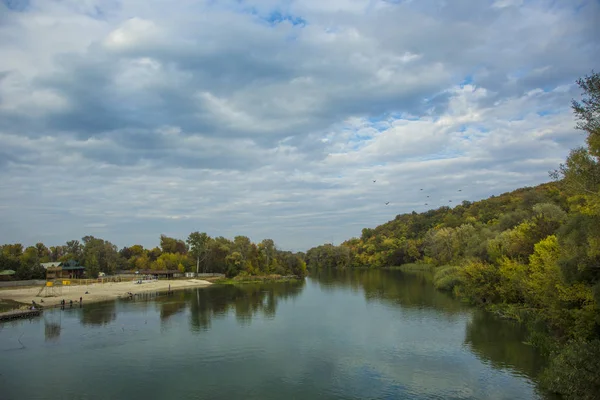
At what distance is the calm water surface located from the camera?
23.6 m

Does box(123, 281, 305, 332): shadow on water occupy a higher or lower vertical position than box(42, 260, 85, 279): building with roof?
lower

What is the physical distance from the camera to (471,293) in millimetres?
51781

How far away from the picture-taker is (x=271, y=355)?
101 ft

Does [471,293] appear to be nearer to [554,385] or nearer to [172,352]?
[554,385]

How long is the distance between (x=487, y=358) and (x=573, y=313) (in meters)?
7.01

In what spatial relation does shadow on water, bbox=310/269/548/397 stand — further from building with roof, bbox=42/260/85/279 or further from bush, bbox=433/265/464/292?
building with roof, bbox=42/260/85/279

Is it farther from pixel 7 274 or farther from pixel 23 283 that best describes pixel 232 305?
pixel 7 274

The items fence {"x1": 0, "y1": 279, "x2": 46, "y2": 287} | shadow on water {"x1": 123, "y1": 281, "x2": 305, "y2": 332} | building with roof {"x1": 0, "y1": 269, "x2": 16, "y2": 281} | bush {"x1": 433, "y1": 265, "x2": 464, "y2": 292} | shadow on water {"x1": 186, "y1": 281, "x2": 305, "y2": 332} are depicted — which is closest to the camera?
shadow on water {"x1": 186, "y1": 281, "x2": 305, "y2": 332}

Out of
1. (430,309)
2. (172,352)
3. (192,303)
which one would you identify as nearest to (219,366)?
(172,352)

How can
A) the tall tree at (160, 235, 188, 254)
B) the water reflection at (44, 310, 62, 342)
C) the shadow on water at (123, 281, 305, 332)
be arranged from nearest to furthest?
1. the water reflection at (44, 310, 62, 342)
2. the shadow on water at (123, 281, 305, 332)
3. the tall tree at (160, 235, 188, 254)

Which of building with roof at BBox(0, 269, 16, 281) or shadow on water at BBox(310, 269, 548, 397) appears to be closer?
shadow on water at BBox(310, 269, 548, 397)

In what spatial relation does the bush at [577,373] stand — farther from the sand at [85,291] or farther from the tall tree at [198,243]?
the tall tree at [198,243]

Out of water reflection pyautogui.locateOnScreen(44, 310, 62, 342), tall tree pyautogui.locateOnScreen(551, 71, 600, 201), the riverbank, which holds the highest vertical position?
tall tree pyautogui.locateOnScreen(551, 71, 600, 201)

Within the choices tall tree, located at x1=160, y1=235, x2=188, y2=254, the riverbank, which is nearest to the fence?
the riverbank
